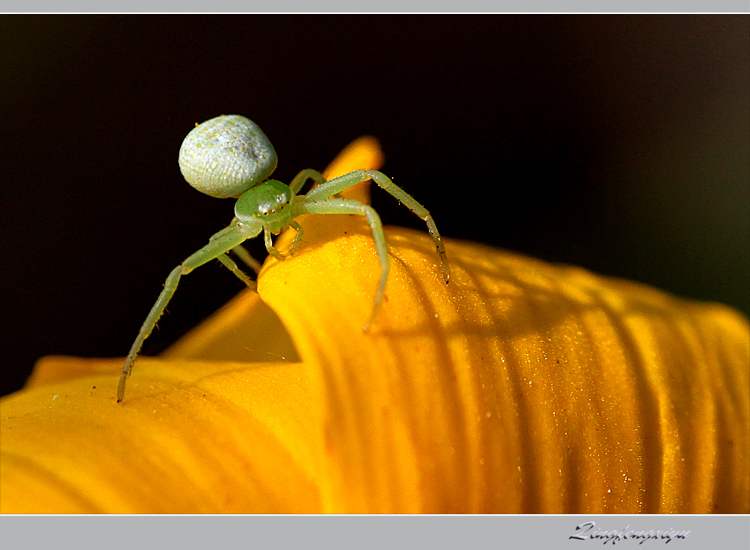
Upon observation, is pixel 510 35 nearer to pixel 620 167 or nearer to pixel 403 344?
pixel 620 167

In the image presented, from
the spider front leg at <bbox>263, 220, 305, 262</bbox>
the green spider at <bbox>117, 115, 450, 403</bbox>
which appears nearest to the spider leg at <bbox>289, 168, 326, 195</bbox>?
the green spider at <bbox>117, 115, 450, 403</bbox>

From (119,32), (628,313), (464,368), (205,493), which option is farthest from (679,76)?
(205,493)

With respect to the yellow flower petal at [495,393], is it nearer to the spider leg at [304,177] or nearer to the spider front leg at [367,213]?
the spider front leg at [367,213]

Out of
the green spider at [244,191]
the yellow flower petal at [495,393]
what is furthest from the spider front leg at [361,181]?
the yellow flower petal at [495,393]

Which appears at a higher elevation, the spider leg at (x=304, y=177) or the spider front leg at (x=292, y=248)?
the spider leg at (x=304, y=177)

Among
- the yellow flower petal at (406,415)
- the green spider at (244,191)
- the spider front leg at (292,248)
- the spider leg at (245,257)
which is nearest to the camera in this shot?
the yellow flower petal at (406,415)

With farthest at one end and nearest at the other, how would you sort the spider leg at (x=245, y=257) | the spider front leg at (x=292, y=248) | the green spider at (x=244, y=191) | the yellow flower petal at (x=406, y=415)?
the spider leg at (x=245, y=257) < the green spider at (x=244, y=191) < the spider front leg at (x=292, y=248) < the yellow flower petal at (x=406, y=415)

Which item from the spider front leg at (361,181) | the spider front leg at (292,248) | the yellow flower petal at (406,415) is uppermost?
the spider front leg at (361,181)

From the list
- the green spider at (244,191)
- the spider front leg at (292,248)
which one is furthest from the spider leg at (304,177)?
the spider front leg at (292,248)

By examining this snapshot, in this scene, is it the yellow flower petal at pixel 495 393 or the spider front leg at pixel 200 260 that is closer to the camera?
the yellow flower petal at pixel 495 393
